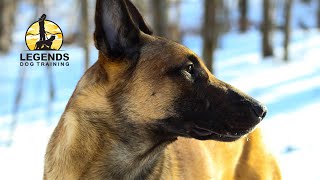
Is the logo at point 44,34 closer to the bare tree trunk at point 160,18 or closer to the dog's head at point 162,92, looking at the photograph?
the dog's head at point 162,92

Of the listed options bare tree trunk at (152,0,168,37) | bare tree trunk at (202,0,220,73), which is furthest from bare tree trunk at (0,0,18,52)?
bare tree trunk at (202,0,220,73)

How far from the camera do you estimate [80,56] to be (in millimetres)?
21391

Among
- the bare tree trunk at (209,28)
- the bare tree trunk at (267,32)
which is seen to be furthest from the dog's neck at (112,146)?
the bare tree trunk at (267,32)

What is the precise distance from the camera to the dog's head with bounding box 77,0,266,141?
3469mm

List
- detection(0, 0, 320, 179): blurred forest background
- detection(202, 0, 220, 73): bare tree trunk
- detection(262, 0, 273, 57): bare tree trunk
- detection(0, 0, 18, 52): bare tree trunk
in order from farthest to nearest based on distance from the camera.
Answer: detection(0, 0, 18, 52): bare tree trunk, detection(262, 0, 273, 57): bare tree trunk, detection(202, 0, 220, 73): bare tree trunk, detection(0, 0, 320, 179): blurred forest background

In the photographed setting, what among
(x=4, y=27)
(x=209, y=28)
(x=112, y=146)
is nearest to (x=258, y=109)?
(x=112, y=146)

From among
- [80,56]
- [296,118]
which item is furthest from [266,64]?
[296,118]

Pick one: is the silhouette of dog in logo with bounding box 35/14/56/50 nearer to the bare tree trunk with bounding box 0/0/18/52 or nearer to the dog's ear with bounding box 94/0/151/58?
the dog's ear with bounding box 94/0/151/58

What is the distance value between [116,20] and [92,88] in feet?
Result: 1.49

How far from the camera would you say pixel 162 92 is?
347 centimetres

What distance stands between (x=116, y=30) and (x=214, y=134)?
89 cm

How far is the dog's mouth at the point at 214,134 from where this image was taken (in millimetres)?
3480

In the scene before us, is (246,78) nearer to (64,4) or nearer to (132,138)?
(132,138)

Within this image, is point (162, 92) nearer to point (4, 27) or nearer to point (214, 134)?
point (214, 134)
